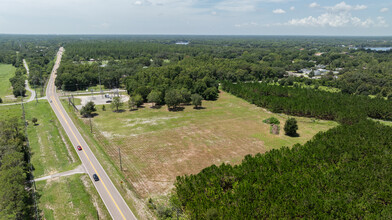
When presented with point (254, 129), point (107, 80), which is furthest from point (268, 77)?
point (107, 80)

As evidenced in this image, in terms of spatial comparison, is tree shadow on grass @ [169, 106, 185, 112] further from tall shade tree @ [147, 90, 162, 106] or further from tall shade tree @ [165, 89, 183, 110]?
tall shade tree @ [147, 90, 162, 106]

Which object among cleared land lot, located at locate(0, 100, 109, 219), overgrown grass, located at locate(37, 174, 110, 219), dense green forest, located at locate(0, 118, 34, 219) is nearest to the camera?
dense green forest, located at locate(0, 118, 34, 219)

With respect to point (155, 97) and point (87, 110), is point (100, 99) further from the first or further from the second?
point (155, 97)

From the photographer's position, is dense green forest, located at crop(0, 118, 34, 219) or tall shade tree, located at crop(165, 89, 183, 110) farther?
tall shade tree, located at crop(165, 89, 183, 110)

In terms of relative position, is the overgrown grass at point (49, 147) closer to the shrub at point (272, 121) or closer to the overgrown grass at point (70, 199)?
the overgrown grass at point (70, 199)

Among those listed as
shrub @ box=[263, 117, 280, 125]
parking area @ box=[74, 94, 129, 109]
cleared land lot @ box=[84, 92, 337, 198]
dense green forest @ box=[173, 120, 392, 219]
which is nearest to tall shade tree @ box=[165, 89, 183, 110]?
cleared land lot @ box=[84, 92, 337, 198]

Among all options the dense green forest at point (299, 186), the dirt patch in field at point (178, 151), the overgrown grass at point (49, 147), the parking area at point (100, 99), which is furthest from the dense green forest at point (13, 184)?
the parking area at point (100, 99)

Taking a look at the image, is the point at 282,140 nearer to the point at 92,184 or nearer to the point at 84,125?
the point at 92,184
